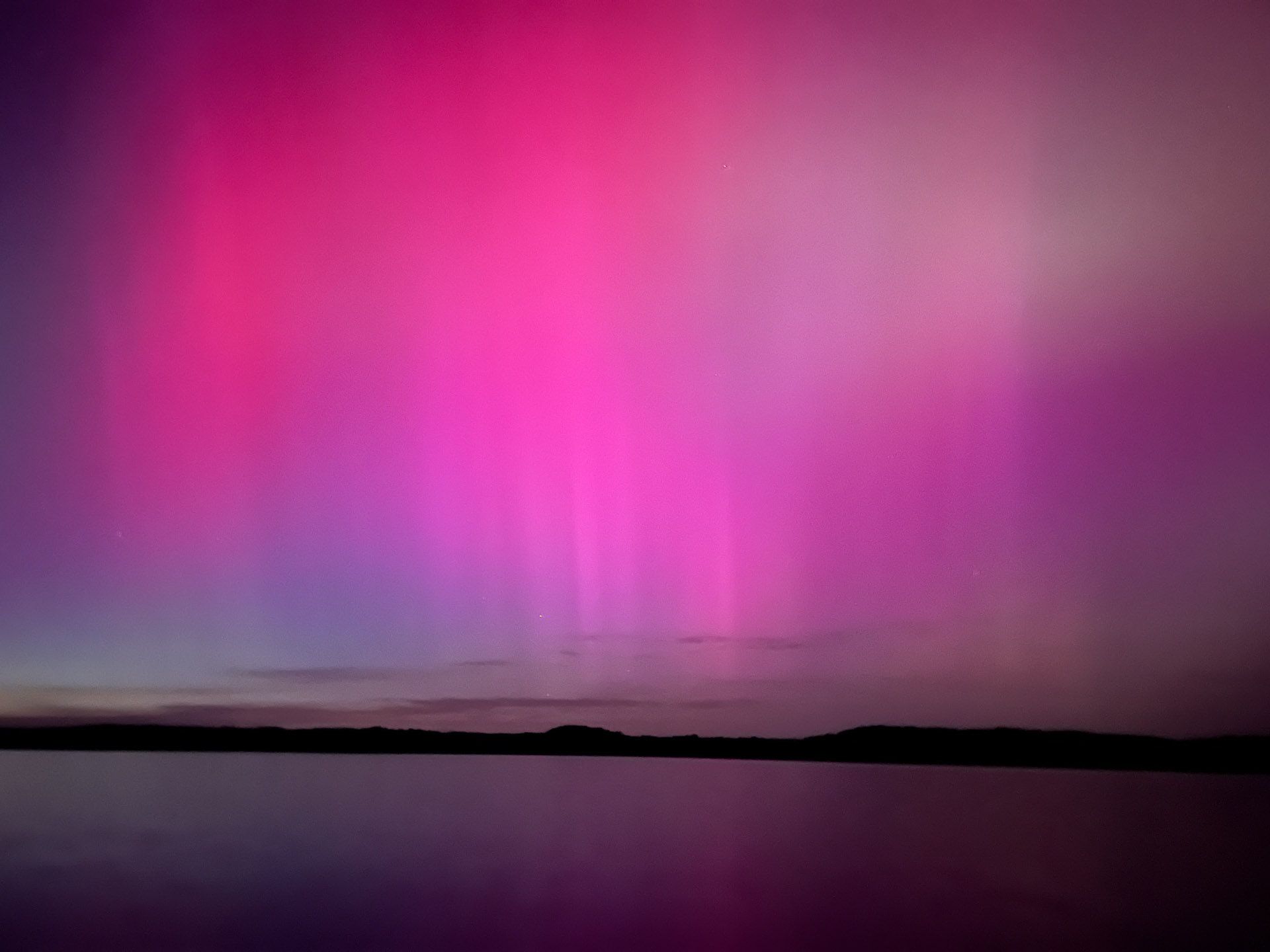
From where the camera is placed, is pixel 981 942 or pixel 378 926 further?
pixel 378 926

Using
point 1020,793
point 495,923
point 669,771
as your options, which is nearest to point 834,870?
point 495,923

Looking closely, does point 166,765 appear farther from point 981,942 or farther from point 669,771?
point 981,942

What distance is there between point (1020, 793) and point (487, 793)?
4961 millimetres

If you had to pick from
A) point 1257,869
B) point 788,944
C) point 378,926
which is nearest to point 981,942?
point 788,944

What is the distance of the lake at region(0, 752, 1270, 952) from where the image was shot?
3924 mm

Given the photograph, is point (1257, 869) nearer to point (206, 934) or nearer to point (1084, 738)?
point (1084, 738)

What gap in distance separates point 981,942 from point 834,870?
61.3 inches

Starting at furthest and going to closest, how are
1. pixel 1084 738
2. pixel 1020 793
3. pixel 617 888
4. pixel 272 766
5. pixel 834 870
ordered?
pixel 272 766, pixel 1020 793, pixel 1084 738, pixel 834 870, pixel 617 888

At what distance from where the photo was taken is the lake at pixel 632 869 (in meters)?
3.92

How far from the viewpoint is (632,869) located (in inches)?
210

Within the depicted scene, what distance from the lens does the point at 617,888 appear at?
4816 millimetres

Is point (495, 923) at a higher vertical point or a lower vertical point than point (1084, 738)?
lower

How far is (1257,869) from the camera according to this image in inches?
209

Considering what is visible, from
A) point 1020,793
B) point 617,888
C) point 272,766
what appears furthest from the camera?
point 272,766
